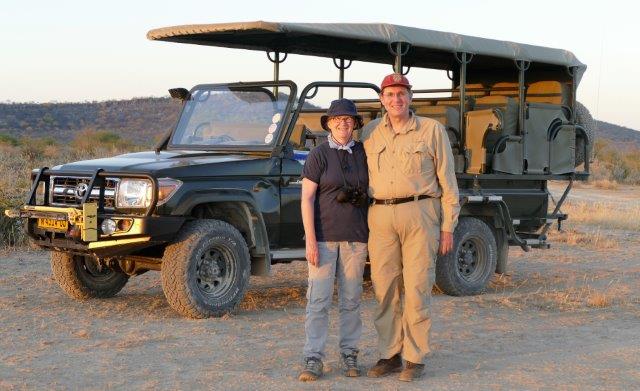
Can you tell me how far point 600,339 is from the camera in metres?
7.49

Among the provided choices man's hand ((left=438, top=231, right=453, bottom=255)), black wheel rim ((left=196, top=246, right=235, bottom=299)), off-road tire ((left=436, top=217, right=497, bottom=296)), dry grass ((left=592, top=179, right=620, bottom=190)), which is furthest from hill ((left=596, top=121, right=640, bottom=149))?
man's hand ((left=438, top=231, right=453, bottom=255))

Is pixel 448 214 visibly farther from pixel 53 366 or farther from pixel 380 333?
pixel 53 366

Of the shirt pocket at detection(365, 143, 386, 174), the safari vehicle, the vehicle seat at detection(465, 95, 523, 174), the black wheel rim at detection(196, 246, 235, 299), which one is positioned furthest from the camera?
the vehicle seat at detection(465, 95, 523, 174)

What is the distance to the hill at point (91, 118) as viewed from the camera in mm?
62906

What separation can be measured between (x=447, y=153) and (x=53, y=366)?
2813mm

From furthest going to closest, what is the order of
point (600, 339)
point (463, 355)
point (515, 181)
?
point (515, 181), point (600, 339), point (463, 355)

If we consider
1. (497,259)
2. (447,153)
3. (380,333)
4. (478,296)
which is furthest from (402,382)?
(497,259)

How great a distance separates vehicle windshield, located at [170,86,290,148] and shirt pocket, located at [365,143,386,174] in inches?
97.7

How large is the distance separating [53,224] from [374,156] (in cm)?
308

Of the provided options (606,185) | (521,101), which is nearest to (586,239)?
(521,101)

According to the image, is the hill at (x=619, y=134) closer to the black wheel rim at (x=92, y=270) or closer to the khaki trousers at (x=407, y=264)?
the black wheel rim at (x=92, y=270)

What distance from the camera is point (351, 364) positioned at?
607 centimetres

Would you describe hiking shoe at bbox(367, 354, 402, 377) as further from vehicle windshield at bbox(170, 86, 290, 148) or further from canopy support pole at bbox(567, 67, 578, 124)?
canopy support pole at bbox(567, 67, 578, 124)

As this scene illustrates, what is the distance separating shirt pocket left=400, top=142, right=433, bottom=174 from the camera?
6047mm
